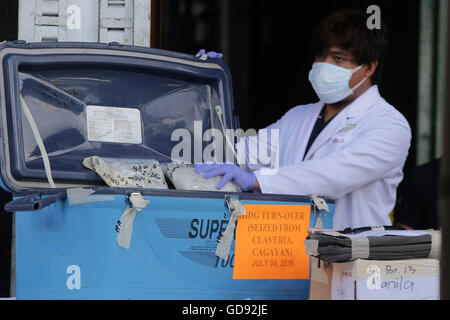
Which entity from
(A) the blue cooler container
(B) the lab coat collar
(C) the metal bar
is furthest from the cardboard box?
(C) the metal bar

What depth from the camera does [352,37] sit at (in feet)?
10.5

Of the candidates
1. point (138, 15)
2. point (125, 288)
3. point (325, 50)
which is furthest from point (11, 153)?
point (325, 50)

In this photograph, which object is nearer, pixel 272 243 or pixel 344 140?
pixel 272 243

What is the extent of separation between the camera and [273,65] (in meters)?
7.29

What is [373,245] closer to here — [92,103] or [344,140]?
[344,140]

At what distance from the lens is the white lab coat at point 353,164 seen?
9.19 feet

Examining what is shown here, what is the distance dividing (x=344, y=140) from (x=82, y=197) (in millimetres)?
1273

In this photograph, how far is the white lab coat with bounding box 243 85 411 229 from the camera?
2801mm

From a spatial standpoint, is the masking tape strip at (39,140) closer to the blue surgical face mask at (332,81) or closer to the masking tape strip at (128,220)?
the masking tape strip at (128,220)

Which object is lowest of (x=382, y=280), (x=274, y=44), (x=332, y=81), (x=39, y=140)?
(x=382, y=280)

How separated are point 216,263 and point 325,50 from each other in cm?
131

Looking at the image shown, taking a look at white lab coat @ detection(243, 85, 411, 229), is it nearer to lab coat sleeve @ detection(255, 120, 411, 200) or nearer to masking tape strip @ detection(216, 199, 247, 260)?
lab coat sleeve @ detection(255, 120, 411, 200)

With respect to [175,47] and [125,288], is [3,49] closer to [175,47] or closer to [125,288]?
[125,288]

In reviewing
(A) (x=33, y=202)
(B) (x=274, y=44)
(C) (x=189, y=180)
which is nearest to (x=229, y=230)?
(C) (x=189, y=180)
